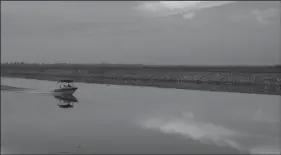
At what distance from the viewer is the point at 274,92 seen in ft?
140

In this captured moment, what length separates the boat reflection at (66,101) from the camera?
38616 millimetres

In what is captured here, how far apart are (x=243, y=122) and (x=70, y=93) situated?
22889mm

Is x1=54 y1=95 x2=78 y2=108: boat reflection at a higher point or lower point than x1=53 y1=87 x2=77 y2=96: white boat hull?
lower

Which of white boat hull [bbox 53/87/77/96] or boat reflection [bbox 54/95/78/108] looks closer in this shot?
boat reflection [bbox 54/95/78/108]

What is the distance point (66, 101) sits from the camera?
41375mm

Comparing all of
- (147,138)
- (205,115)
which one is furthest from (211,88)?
(147,138)

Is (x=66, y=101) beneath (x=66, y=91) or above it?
beneath

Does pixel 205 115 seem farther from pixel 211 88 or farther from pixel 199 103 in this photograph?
pixel 211 88

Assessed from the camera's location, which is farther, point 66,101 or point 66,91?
point 66,91

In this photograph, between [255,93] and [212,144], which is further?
[255,93]

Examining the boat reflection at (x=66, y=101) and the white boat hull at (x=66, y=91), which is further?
the white boat hull at (x=66, y=91)

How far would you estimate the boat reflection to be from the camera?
38616 millimetres

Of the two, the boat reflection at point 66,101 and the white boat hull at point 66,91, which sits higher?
the white boat hull at point 66,91

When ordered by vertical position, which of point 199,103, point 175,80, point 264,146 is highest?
point 175,80
